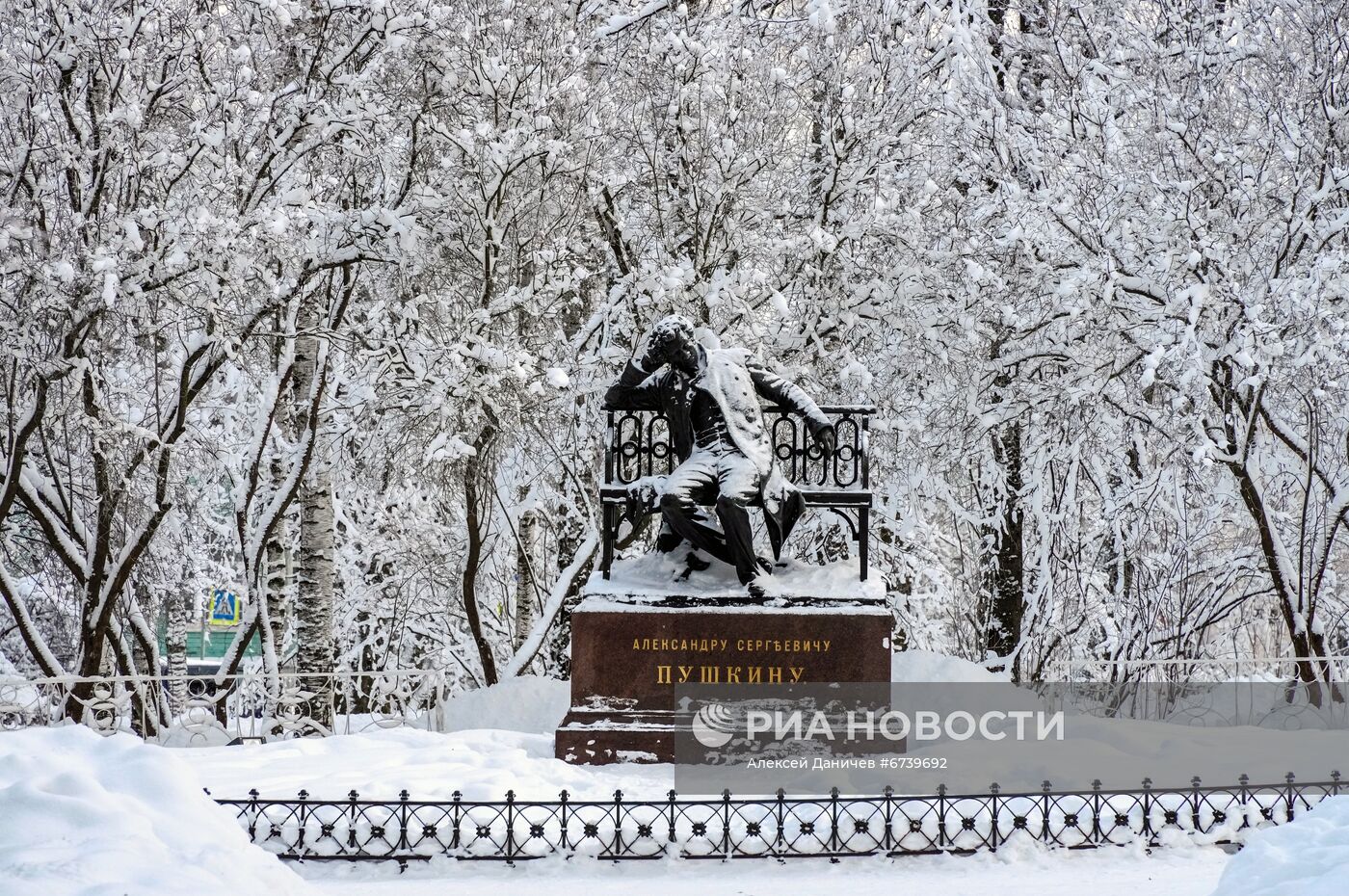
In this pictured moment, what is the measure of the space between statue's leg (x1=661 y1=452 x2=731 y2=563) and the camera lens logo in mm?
1109

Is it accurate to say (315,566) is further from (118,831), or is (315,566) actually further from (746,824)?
(118,831)

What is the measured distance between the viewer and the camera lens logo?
27.0 ft

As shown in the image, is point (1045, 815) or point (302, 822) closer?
point (302, 822)

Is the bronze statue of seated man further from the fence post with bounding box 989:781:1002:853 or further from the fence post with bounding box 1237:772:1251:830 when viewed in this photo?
the fence post with bounding box 1237:772:1251:830

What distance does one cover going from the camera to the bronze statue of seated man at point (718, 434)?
8.76m

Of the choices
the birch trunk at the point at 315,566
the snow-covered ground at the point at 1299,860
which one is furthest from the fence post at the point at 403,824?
the birch trunk at the point at 315,566

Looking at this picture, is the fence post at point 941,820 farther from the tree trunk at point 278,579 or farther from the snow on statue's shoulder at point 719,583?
the tree trunk at point 278,579

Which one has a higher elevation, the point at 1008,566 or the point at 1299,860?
the point at 1008,566

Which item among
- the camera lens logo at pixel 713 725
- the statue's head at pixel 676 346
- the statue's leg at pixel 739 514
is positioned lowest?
the camera lens logo at pixel 713 725

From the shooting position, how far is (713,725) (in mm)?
8266

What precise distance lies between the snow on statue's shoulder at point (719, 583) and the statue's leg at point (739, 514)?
0.46 feet

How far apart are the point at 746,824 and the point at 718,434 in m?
3.45

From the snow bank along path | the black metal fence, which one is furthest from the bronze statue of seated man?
the snow bank along path

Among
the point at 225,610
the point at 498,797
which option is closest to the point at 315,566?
the point at 498,797
